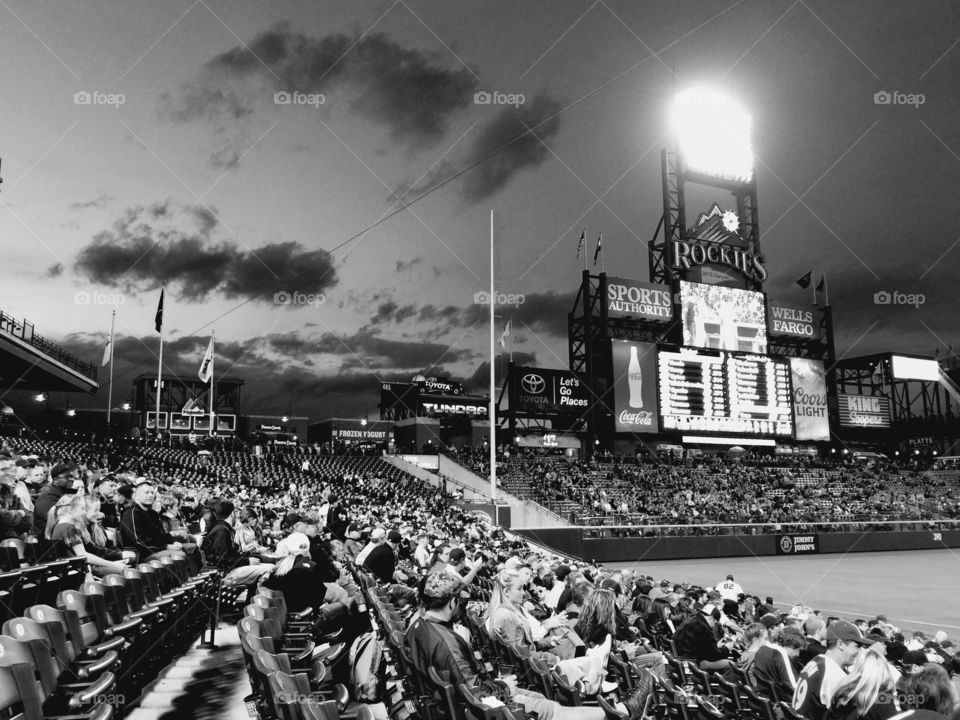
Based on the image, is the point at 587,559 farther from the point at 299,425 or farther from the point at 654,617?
the point at 299,425

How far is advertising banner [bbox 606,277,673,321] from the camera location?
126 feet

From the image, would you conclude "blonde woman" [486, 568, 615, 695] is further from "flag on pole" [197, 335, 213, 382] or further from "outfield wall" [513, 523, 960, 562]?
"flag on pole" [197, 335, 213, 382]

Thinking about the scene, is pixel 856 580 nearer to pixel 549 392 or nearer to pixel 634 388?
pixel 634 388

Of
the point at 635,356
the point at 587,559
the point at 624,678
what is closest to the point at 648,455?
the point at 635,356

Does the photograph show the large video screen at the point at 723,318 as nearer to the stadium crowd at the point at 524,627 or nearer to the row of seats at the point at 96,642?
the stadium crowd at the point at 524,627

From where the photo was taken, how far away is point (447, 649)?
4.21 meters

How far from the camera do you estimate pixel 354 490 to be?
28266 mm

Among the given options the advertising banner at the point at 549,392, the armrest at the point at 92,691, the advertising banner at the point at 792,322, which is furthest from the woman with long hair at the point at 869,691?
the advertising banner at the point at 792,322

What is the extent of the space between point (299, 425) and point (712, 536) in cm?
4024

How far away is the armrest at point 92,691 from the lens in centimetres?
370

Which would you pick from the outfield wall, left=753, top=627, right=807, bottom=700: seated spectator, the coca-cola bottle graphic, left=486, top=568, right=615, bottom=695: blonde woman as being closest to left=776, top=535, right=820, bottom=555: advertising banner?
the outfield wall

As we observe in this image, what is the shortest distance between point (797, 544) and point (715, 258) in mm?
16344

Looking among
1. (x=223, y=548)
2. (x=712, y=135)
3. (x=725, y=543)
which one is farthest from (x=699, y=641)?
Result: (x=712, y=135)

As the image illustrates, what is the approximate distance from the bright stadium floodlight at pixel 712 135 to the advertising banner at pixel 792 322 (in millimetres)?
7848
